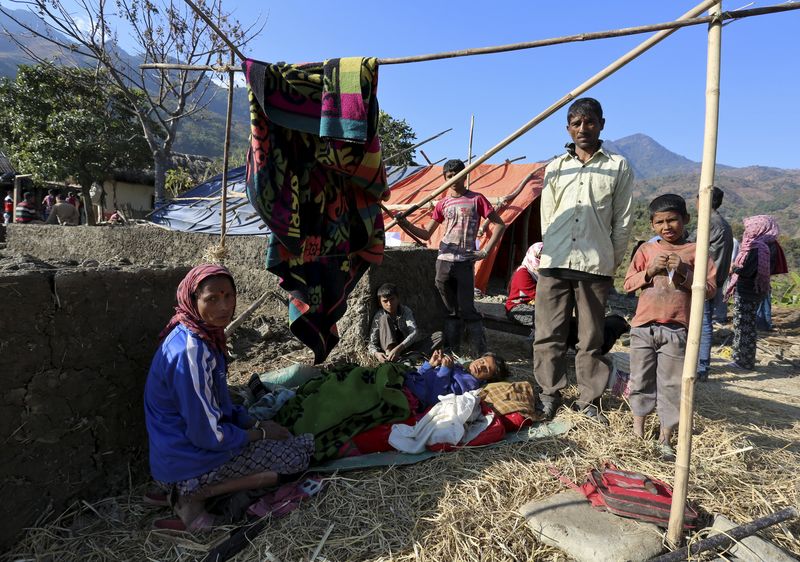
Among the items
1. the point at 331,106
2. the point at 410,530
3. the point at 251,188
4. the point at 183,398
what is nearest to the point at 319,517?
the point at 410,530

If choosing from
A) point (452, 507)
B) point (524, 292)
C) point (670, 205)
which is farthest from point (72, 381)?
point (524, 292)

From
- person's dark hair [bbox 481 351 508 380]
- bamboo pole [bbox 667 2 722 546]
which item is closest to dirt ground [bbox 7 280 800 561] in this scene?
bamboo pole [bbox 667 2 722 546]

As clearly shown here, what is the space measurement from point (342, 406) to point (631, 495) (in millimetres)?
1433

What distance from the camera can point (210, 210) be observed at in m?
8.92

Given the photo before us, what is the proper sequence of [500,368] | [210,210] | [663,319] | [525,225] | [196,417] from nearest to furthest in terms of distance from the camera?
[196,417] → [663,319] → [500,368] → [525,225] → [210,210]

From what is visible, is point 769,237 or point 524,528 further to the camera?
point 769,237

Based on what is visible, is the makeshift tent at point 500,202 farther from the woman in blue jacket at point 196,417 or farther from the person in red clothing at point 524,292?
the woman in blue jacket at point 196,417

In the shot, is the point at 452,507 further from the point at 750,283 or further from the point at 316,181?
the point at 750,283

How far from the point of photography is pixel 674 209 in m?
2.67

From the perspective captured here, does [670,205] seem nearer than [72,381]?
No

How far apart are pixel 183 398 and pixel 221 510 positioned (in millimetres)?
560

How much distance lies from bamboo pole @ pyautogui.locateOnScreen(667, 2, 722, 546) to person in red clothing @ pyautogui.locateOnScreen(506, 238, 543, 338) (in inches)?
108

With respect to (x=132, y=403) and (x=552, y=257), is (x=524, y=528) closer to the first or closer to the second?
(x=552, y=257)

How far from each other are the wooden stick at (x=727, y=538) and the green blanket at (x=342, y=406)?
1416mm
